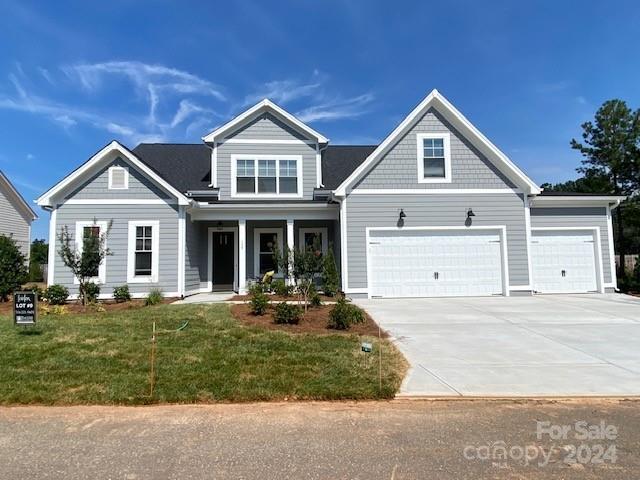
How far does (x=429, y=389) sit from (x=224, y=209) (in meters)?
11.6

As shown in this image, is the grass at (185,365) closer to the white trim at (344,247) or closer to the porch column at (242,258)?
the white trim at (344,247)

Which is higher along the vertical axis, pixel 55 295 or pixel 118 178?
pixel 118 178

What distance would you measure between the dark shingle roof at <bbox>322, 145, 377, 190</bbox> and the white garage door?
803 cm

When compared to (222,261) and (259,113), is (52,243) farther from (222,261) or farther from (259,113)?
(259,113)

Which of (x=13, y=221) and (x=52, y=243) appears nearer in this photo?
(x=52, y=243)

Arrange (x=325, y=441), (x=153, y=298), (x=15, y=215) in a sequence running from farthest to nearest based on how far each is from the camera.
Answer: (x=15, y=215) → (x=153, y=298) → (x=325, y=441)

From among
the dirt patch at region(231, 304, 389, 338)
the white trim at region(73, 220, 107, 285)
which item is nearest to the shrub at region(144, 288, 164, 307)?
the white trim at region(73, 220, 107, 285)

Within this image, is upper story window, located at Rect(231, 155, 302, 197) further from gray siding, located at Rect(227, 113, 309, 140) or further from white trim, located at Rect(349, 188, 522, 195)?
white trim, located at Rect(349, 188, 522, 195)

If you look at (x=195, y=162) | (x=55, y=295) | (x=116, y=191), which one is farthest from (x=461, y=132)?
(x=55, y=295)

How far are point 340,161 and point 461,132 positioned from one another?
6.22 m

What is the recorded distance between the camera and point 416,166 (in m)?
15.0

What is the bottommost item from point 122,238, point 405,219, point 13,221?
point 122,238

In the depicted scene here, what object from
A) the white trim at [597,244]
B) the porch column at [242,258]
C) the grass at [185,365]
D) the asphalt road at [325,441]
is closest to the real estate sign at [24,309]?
the grass at [185,365]

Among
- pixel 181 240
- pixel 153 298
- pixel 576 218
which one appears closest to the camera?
pixel 153 298
